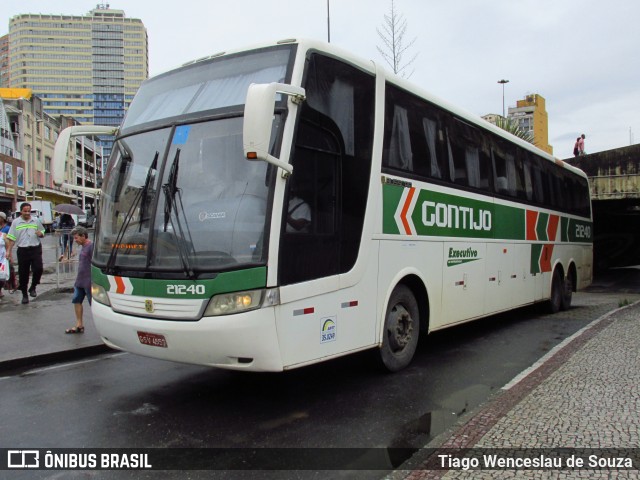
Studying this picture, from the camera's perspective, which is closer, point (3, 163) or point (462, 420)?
point (462, 420)

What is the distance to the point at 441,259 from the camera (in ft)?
22.6

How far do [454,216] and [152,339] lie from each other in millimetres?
4399

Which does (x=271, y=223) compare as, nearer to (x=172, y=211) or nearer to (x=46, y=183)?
(x=172, y=211)

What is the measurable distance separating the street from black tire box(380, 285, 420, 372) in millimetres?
203

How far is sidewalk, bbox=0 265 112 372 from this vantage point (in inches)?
268

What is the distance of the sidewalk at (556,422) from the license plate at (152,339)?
2253 mm

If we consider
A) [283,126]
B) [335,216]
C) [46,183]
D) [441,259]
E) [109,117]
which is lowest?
[441,259]

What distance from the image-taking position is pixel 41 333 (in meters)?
7.97

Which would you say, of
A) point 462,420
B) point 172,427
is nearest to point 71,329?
point 172,427

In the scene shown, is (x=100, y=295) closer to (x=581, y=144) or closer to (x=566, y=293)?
(x=566, y=293)

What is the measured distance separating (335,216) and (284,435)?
1997mm

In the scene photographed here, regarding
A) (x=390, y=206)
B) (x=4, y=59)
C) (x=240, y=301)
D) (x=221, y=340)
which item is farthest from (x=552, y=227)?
(x=4, y=59)

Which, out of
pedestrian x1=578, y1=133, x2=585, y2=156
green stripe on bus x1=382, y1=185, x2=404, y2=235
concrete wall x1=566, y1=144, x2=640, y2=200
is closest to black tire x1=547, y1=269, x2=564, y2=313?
green stripe on bus x1=382, y1=185, x2=404, y2=235

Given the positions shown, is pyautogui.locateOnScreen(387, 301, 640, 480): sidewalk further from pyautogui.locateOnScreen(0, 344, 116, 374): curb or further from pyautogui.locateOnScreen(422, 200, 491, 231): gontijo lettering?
pyautogui.locateOnScreen(0, 344, 116, 374): curb
